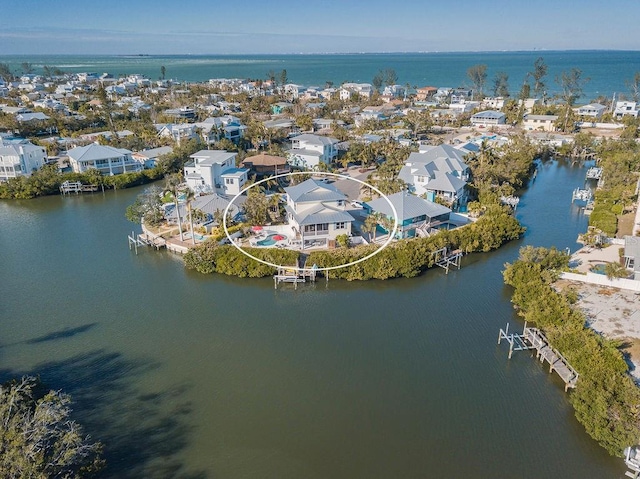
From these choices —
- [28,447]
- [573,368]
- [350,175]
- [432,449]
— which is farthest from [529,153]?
[28,447]

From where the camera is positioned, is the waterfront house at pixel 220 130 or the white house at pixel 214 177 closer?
the white house at pixel 214 177

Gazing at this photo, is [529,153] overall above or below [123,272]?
above

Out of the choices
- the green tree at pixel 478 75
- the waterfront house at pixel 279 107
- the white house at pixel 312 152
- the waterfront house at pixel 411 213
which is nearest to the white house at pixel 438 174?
the waterfront house at pixel 411 213

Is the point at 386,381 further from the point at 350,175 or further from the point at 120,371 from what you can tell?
the point at 350,175

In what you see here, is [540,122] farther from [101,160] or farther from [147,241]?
[147,241]

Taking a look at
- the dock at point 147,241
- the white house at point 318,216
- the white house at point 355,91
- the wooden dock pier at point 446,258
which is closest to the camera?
the wooden dock pier at point 446,258

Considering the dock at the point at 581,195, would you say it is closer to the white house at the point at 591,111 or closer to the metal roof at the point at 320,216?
the metal roof at the point at 320,216
